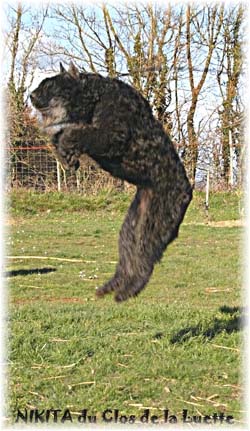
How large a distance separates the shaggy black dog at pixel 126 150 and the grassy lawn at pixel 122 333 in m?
2.53

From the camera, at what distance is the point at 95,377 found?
5.75 m

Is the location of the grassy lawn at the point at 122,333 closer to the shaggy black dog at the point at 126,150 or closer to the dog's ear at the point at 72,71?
the shaggy black dog at the point at 126,150

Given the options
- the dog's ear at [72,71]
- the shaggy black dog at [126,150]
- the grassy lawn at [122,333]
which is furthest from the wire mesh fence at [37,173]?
the dog's ear at [72,71]

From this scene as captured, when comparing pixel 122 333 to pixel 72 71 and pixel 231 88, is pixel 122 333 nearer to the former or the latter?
pixel 72 71

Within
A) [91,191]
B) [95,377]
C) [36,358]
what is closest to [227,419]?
[95,377]

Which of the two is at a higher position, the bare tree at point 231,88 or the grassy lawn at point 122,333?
the bare tree at point 231,88

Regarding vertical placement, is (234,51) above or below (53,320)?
above

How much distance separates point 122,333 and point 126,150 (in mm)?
4636

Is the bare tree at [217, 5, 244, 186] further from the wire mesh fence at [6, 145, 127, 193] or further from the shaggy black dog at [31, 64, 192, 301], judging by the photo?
the shaggy black dog at [31, 64, 192, 301]

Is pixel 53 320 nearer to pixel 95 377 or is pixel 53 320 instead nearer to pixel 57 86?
pixel 95 377

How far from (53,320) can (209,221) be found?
32.3ft

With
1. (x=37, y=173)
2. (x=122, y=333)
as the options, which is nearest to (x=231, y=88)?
(x=37, y=173)

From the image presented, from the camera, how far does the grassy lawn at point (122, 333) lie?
5.34 metres

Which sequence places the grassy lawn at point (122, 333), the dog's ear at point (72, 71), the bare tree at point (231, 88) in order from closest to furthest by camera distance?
the dog's ear at point (72, 71), the grassy lawn at point (122, 333), the bare tree at point (231, 88)
